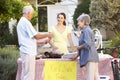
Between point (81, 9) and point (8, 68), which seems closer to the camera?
point (8, 68)

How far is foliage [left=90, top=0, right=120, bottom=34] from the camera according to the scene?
669 inches

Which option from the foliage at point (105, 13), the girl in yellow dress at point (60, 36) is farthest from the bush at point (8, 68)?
the foliage at point (105, 13)

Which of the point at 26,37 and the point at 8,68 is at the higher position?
the point at 26,37

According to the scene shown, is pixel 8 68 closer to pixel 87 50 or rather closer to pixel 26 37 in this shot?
pixel 26 37

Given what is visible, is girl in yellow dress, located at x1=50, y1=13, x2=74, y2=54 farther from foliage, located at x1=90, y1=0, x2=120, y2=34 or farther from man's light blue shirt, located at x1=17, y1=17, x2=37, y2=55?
foliage, located at x1=90, y1=0, x2=120, y2=34

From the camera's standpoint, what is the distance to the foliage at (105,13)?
17.0 metres

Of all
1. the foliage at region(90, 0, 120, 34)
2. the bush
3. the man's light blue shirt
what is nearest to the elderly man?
the man's light blue shirt

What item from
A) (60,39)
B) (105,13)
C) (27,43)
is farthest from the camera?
(105,13)

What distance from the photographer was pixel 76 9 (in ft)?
57.7

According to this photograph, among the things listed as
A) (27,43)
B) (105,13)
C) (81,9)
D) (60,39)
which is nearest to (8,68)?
(60,39)

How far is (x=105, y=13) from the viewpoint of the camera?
1709 centimetres

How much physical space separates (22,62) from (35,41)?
0.42 m

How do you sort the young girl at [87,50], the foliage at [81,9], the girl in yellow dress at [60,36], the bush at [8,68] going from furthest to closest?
the foliage at [81,9] < the bush at [8,68] < the girl in yellow dress at [60,36] < the young girl at [87,50]

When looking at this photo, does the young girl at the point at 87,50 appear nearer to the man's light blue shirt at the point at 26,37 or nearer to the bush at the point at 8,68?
the man's light blue shirt at the point at 26,37
